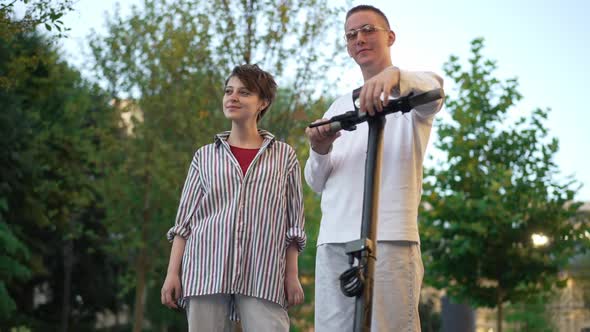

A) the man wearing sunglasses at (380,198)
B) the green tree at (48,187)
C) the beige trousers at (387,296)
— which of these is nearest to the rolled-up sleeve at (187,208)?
the man wearing sunglasses at (380,198)

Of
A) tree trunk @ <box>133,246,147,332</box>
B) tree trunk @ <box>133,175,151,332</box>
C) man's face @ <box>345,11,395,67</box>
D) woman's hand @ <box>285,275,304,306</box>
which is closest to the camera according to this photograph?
man's face @ <box>345,11,395,67</box>

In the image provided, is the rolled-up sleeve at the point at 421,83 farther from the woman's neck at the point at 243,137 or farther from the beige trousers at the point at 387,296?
the woman's neck at the point at 243,137

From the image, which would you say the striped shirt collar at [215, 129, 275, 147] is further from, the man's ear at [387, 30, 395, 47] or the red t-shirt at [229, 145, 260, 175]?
the man's ear at [387, 30, 395, 47]

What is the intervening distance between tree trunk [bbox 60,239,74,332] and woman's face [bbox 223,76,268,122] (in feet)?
94.6

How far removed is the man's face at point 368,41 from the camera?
319 cm

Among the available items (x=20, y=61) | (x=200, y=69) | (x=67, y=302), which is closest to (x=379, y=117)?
(x=20, y=61)

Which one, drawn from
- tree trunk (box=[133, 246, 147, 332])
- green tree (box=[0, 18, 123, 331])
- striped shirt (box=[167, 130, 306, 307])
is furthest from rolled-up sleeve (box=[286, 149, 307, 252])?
tree trunk (box=[133, 246, 147, 332])

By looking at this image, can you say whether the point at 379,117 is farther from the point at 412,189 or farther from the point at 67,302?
the point at 67,302

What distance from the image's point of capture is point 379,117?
86.5 inches

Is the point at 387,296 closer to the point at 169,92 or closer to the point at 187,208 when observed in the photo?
the point at 187,208

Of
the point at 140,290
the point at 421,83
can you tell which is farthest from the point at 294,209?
the point at 140,290

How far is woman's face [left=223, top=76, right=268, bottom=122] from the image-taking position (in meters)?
3.75

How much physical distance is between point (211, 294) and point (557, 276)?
14.9 meters

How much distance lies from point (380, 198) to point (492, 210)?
43.7ft
